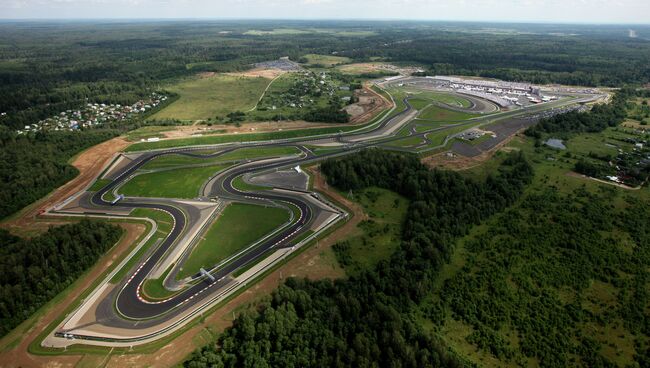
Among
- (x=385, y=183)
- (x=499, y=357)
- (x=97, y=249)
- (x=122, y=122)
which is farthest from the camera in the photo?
(x=122, y=122)

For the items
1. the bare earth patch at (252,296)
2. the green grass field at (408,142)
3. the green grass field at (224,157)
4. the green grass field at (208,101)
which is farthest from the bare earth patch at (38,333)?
the green grass field at (208,101)

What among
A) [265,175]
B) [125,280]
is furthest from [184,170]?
[125,280]

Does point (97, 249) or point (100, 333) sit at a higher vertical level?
point (97, 249)

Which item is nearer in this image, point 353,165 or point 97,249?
point 97,249

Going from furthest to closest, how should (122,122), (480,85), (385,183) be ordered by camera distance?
(480,85), (122,122), (385,183)

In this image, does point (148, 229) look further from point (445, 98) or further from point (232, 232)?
point (445, 98)

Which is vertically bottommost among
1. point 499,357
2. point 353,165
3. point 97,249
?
point 499,357

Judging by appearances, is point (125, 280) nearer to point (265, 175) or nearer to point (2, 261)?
point (2, 261)
